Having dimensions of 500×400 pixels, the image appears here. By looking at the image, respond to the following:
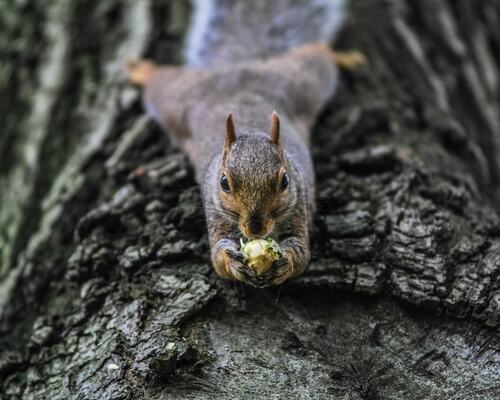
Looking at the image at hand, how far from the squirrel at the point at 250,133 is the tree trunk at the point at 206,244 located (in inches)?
3.0

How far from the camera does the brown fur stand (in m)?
2.79

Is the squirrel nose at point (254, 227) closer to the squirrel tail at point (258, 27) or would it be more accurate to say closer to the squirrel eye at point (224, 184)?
the squirrel eye at point (224, 184)

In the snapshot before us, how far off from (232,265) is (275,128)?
2.21 ft

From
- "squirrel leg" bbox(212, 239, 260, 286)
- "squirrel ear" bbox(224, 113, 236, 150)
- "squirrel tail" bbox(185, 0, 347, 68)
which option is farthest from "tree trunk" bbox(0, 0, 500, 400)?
"squirrel ear" bbox(224, 113, 236, 150)

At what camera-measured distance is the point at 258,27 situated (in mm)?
4609

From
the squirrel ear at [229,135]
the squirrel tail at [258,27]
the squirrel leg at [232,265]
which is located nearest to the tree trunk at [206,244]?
the squirrel leg at [232,265]

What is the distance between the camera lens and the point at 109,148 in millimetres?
3551

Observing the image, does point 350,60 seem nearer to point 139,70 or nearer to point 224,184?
point 139,70

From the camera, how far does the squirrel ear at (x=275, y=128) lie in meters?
2.94

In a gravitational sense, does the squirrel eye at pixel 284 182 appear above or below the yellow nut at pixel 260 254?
above

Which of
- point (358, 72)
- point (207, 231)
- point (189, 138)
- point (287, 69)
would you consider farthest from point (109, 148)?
point (358, 72)

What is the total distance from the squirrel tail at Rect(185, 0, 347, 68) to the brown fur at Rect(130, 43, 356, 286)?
0.18m

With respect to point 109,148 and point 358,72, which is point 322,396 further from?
point 358,72

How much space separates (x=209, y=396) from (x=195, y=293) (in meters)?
0.41
